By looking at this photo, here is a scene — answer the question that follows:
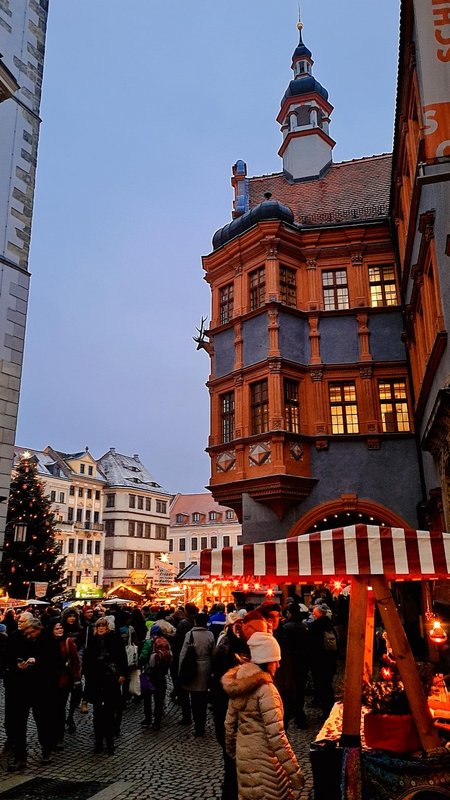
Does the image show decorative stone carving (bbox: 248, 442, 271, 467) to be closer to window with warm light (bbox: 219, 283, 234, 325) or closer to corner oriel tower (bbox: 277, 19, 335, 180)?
window with warm light (bbox: 219, 283, 234, 325)

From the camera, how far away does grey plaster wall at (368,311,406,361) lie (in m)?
22.1

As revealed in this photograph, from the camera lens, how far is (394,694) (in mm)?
6387

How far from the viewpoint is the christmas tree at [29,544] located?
31391 mm

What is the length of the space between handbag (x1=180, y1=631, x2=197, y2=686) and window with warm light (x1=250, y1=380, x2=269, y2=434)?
38.2 ft

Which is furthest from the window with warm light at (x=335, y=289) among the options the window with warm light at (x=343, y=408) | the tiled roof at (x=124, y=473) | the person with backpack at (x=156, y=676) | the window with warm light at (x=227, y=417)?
the tiled roof at (x=124, y=473)

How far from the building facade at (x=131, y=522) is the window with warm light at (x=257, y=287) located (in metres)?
48.6

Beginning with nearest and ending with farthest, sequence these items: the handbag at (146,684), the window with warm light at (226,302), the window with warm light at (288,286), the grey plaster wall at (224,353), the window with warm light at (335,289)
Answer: the handbag at (146,684)
the window with warm light at (288,286)
the window with warm light at (335,289)
the grey plaster wall at (224,353)
the window with warm light at (226,302)

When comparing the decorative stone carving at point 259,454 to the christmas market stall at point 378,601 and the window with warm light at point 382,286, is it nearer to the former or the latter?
the window with warm light at point 382,286

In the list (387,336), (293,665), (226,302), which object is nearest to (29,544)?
(226,302)

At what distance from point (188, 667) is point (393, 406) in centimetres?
1397

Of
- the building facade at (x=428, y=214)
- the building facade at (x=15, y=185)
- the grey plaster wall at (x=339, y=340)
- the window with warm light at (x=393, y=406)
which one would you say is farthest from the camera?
the grey plaster wall at (x=339, y=340)

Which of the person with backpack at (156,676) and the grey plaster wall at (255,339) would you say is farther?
the grey plaster wall at (255,339)

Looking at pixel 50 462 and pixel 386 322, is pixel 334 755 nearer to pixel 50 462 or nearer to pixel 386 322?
pixel 386 322

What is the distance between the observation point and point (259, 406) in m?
22.0
